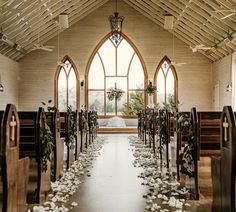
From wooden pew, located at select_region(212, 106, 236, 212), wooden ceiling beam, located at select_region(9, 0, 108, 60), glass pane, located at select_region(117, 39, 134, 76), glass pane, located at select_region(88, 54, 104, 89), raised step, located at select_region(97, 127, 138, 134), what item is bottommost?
raised step, located at select_region(97, 127, 138, 134)

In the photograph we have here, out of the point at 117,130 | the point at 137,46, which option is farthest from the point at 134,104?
the point at 137,46

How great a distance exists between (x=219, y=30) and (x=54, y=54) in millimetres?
7247

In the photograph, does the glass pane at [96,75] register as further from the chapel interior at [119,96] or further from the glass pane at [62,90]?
the glass pane at [62,90]

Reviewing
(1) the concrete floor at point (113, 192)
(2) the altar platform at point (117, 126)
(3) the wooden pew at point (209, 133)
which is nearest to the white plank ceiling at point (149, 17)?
(2) the altar platform at point (117, 126)

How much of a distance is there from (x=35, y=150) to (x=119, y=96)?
1219 cm

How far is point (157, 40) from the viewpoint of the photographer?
1561cm

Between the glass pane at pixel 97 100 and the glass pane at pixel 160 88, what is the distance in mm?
2522

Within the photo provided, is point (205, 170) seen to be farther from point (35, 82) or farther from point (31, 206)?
point (35, 82)

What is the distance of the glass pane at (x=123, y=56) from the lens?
15.7 metres

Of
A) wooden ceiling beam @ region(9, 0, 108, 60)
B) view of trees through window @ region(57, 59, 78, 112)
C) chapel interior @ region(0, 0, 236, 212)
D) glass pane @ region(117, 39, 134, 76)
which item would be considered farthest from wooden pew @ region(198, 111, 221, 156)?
view of trees through window @ region(57, 59, 78, 112)

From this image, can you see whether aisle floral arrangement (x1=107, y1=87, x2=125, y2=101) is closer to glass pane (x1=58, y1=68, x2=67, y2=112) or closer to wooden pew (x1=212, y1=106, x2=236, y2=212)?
glass pane (x1=58, y1=68, x2=67, y2=112)

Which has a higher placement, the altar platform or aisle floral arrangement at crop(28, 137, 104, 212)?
the altar platform

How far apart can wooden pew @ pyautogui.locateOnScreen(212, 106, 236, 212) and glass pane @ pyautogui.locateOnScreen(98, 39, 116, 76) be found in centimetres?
1322

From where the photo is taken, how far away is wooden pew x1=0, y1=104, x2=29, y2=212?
90.3 inches
